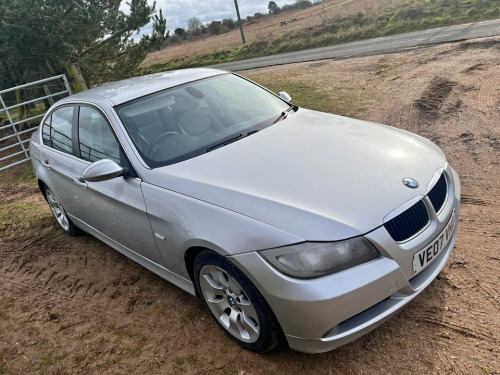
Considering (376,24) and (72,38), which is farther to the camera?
(376,24)

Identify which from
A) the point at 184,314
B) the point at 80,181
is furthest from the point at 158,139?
the point at 184,314

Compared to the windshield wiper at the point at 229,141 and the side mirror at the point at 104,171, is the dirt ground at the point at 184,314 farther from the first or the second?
the windshield wiper at the point at 229,141

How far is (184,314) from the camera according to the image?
10.9 ft

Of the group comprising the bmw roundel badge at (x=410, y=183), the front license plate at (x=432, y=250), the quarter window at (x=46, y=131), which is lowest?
the front license plate at (x=432, y=250)

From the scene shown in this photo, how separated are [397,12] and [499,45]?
14167mm

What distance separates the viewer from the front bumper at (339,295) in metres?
2.23

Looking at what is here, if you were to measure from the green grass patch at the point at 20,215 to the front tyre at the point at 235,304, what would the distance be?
158 inches

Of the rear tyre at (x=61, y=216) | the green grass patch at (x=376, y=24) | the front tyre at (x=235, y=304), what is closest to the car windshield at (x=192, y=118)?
the front tyre at (x=235, y=304)

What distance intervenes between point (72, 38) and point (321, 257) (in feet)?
32.0

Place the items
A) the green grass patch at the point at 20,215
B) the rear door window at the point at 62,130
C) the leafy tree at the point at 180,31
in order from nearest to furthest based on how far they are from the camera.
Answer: the rear door window at the point at 62,130 → the green grass patch at the point at 20,215 → the leafy tree at the point at 180,31

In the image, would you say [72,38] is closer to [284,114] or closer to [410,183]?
[284,114]

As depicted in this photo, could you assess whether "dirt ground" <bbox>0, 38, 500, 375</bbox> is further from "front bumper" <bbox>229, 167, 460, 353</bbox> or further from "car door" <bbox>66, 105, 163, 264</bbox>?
"car door" <bbox>66, 105, 163, 264</bbox>

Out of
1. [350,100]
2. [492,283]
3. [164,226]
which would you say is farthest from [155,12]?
[492,283]

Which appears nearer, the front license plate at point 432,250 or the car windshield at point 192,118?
the front license plate at point 432,250
